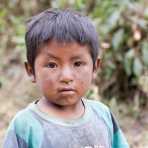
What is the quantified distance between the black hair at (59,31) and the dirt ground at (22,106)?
2284mm

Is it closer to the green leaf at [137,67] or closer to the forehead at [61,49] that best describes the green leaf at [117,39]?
the green leaf at [137,67]

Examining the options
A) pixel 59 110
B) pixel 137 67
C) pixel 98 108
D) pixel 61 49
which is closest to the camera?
pixel 61 49

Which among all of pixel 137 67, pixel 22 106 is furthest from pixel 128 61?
pixel 22 106

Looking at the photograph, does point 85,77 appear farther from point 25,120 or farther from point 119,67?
point 119,67

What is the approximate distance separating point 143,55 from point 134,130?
67 cm

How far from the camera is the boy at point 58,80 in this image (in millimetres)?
2316

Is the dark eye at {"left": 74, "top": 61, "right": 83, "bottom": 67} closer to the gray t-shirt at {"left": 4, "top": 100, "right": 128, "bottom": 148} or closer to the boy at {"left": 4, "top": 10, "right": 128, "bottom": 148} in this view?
the boy at {"left": 4, "top": 10, "right": 128, "bottom": 148}

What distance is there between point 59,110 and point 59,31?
1.19 feet

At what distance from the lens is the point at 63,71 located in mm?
2311

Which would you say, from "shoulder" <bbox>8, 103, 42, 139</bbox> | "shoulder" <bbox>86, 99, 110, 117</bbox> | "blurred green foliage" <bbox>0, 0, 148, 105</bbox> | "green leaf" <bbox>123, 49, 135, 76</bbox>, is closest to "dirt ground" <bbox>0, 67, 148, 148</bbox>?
"blurred green foliage" <bbox>0, 0, 148, 105</bbox>

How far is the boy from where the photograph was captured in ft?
7.60

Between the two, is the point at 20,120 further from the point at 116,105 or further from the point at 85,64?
the point at 116,105

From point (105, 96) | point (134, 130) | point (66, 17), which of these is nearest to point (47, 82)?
point (66, 17)

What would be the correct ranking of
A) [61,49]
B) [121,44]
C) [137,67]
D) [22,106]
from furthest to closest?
[22,106]
[121,44]
[137,67]
[61,49]
